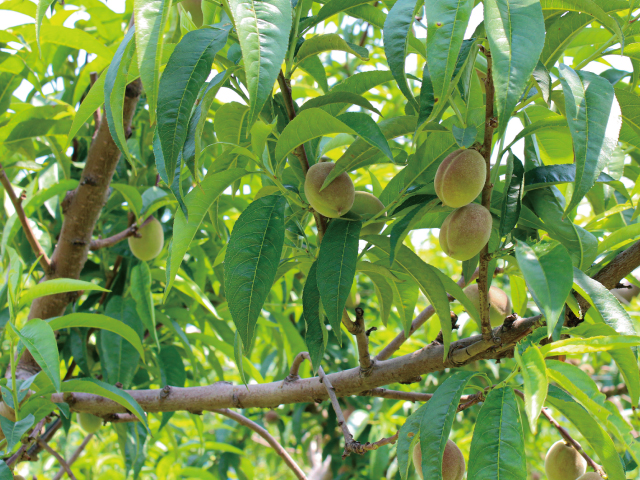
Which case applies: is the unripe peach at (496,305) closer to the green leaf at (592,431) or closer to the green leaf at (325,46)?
the green leaf at (592,431)

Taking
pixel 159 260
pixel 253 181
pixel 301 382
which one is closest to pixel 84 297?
pixel 159 260

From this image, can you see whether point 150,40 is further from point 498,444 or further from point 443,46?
point 498,444

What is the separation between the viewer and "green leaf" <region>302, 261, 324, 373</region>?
0.81 meters

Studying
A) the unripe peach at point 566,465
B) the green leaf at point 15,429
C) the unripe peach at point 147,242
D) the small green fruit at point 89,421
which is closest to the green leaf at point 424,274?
the unripe peach at point 566,465

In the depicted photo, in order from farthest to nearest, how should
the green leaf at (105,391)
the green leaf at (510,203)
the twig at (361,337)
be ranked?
the green leaf at (105,391) < the twig at (361,337) < the green leaf at (510,203)

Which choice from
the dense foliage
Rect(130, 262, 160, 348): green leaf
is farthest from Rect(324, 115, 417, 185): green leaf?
Rect(130, 262, 160, 348): green leaf

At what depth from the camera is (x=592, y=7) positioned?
602mm

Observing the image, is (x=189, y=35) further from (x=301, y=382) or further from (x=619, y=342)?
(x=301, y=382)

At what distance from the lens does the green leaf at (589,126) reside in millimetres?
560

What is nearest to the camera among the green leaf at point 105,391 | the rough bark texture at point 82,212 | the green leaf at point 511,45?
the green leaf at point 511,45

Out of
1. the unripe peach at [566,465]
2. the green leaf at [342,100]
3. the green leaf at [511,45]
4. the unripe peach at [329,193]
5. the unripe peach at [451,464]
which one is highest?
the green leaf at [511,45]

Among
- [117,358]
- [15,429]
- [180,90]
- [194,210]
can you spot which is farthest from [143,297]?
[180,90]

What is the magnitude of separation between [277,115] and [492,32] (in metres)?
0.39

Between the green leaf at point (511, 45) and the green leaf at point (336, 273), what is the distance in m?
0.28
